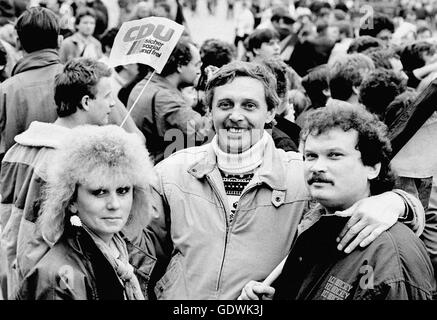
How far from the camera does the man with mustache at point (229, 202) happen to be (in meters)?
3.74

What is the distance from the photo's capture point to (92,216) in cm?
344

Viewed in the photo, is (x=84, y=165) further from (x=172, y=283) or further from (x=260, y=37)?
(x=260, y=37)

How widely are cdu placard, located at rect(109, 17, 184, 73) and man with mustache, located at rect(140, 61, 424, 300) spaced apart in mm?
1094

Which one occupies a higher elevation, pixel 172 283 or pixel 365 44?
pixel 172 283

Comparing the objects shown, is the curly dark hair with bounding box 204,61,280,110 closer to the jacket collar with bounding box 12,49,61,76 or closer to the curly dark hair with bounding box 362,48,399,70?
the jacket collar with bounding box 12,49,61,76

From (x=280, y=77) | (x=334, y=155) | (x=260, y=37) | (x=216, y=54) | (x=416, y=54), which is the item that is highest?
(x=334, y=155)

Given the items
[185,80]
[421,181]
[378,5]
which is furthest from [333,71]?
[378,5]

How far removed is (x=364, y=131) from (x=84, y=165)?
50.1 inches

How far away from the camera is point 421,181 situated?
14.3 ft

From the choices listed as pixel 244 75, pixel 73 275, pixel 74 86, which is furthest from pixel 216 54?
pixel 73 275

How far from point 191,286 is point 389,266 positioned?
1.00 meters

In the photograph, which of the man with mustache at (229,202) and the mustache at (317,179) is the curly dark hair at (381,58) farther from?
the mustache at (317,179)

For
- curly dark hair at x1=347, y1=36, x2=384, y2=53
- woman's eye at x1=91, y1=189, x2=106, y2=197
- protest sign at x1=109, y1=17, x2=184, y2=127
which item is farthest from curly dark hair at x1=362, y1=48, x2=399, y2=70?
woman's eye at x1=91, y1=189, x2=106, y2=197
